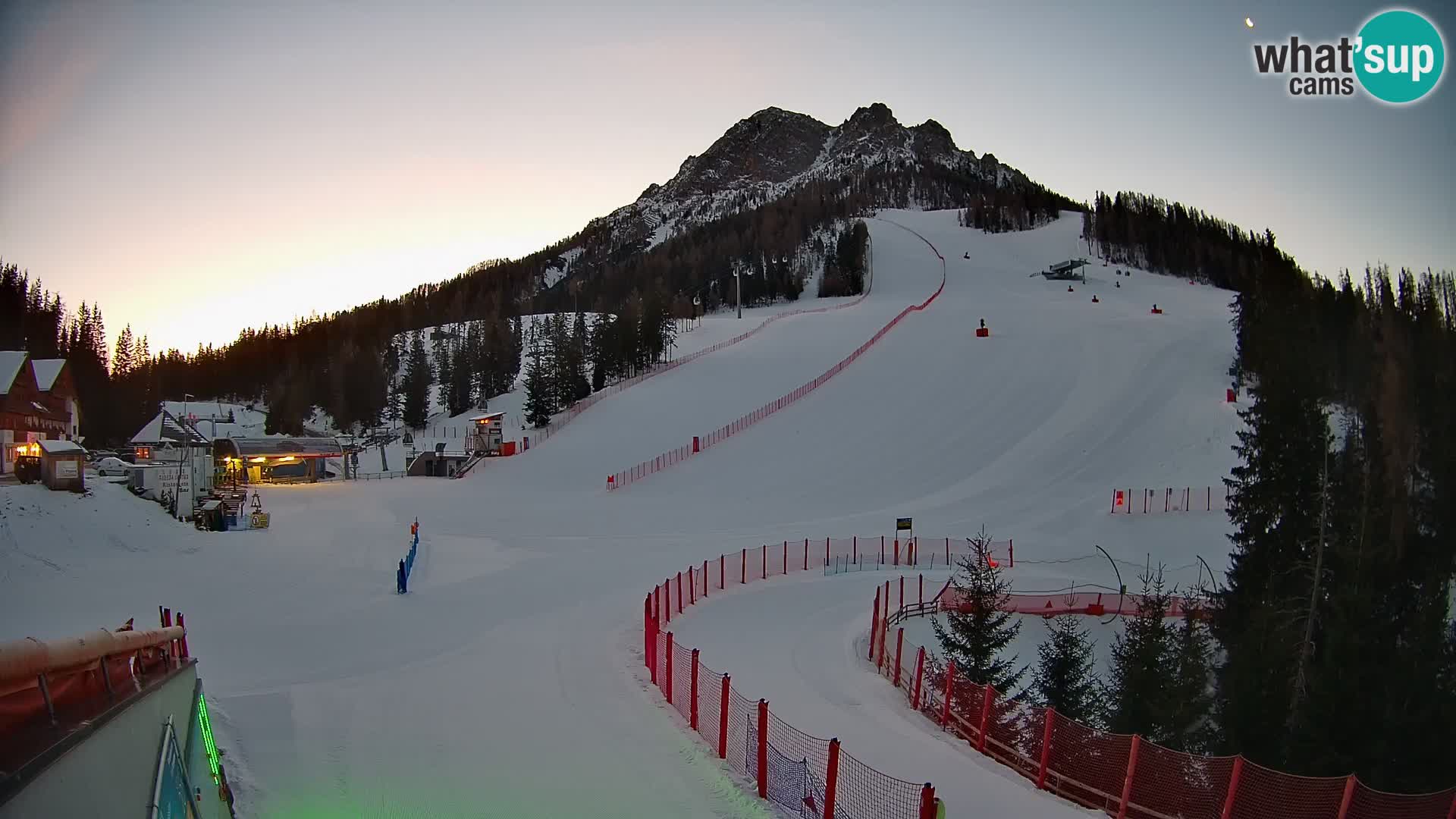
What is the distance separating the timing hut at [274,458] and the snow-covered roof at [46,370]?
8.46 meters

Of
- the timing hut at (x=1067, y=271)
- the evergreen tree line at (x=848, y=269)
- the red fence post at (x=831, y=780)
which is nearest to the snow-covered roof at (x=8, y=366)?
the red fence post at (x=831, y=780)

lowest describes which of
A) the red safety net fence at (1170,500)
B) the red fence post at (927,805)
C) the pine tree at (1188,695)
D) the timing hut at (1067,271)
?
the pine tree at (1188,695)

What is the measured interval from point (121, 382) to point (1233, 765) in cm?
9460

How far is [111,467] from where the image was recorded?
141 ft

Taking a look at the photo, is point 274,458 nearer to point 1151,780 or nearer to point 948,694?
point 948,694

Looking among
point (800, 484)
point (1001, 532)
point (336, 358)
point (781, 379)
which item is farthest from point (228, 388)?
point (1001, 532)

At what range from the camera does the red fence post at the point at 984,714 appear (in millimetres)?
11398

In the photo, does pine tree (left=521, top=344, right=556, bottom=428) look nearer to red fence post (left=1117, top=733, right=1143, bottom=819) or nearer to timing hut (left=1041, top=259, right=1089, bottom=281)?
red fence post (left=1117, top=733, right=1143, bottom=819)

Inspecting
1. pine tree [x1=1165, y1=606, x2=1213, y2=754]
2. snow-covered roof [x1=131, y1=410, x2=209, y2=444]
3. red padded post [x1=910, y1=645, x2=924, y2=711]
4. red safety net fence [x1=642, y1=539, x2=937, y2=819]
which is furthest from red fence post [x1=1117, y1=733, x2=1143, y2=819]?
snow-covered roof [x1=131, y1=410, x2=209, y2=444]

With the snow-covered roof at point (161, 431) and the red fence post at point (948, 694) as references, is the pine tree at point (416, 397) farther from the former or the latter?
the red fence post at point (948, 694)

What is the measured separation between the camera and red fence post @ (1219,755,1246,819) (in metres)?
8.10

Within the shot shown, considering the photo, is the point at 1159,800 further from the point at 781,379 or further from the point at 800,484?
the point at 781,379

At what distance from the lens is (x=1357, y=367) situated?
1731 inches

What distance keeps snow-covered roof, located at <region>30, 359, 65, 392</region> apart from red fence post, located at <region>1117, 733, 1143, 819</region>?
46.3 m
